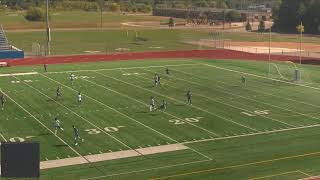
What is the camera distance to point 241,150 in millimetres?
29344

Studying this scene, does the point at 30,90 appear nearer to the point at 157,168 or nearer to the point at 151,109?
the point at 151,109

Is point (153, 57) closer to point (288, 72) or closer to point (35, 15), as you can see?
point (288, 72)

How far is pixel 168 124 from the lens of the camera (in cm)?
3425

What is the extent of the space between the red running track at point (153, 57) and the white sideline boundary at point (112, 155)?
35.2m

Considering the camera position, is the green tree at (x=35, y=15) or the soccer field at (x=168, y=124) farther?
the green tree at (x=35, y=15)

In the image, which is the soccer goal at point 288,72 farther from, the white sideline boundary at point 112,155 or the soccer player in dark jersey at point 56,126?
the soccer player in dark jersey at point 56,126

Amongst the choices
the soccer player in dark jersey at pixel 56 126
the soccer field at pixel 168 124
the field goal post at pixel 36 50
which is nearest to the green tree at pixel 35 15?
the field goal post at pixel 36 50

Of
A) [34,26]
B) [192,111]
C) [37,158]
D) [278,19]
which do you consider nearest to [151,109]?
[192,111]

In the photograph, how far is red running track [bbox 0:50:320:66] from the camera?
63156mm

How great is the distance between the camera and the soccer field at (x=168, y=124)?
86.9 feet

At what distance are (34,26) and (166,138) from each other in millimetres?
89045

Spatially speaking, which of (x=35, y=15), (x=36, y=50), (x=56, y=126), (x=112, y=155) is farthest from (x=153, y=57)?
(x=35, y=15)

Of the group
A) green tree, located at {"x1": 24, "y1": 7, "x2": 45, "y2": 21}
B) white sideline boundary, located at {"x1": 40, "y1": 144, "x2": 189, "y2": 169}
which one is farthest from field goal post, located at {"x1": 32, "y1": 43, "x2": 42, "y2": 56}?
green tree, located at {"x1": 24, "y1": 7, "x2": 45, "y2": 21}

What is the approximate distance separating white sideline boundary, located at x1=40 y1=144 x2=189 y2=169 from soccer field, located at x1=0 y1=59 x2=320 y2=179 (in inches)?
2.0
